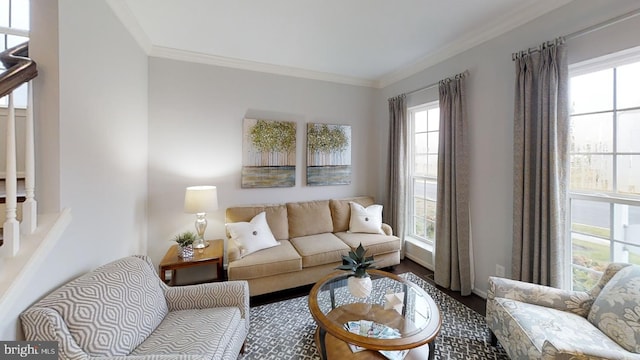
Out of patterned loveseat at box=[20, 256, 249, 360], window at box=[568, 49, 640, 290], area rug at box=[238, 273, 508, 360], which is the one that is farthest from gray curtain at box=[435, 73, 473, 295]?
patterned loveseat at box=[20, 256, 249, 360]

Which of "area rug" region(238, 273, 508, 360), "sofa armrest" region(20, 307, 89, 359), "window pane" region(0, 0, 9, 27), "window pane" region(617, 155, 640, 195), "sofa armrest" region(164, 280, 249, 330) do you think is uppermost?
"window pane" region(0, 0, 9, 27)

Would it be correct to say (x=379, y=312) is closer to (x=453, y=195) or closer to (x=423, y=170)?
(x=453, y=195)

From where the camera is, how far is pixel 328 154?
3.57 metres

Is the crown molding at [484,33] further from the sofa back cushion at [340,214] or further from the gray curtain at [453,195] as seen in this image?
the sofa back cushion at [340,214]

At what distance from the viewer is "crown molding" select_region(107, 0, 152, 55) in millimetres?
1888

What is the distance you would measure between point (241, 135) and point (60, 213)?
201 centimetres

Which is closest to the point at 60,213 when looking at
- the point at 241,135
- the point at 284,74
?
the point at 241,135

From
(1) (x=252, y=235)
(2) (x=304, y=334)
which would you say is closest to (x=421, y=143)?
→ (1) (x=252, y=235)

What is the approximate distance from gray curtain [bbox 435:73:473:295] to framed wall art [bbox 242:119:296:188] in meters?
1.87

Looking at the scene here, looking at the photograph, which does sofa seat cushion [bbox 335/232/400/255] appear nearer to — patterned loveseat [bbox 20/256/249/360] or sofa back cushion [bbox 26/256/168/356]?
patterned loveseat [bbox 20/256/249/360]

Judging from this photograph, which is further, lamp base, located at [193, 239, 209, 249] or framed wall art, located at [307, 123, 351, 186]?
framed wall art, located at [307, 123, 351, 186]

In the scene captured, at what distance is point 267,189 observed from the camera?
10.7ft

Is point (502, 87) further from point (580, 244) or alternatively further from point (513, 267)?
point (513, 267)

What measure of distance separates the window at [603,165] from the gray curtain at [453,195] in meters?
0.77
